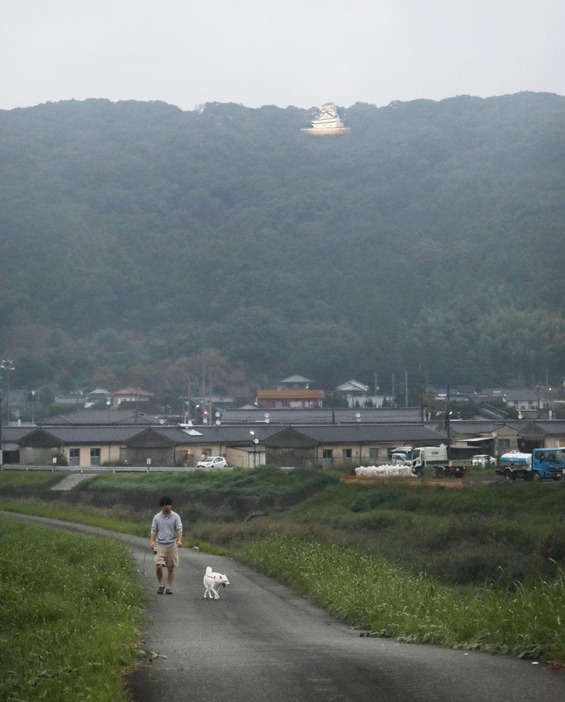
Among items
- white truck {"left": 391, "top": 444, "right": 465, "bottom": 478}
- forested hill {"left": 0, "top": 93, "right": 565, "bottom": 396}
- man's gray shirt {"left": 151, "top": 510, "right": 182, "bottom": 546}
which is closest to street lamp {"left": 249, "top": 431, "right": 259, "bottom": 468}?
white truck {"left": 391, "top": 444, "right": 465, "bottom": 478}

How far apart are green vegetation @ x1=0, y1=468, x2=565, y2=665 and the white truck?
3.02 metres

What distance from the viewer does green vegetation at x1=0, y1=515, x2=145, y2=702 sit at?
255 inches

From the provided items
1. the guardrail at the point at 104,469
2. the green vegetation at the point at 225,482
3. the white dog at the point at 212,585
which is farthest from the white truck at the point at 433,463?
the white dog at the point at 212,585

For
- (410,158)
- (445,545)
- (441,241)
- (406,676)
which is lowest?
(445,545)

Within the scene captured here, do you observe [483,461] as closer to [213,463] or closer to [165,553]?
[213,463]

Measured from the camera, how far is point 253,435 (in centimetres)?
5284

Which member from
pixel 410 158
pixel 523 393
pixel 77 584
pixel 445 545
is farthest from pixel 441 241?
pixel 77 584

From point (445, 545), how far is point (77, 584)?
1303cm

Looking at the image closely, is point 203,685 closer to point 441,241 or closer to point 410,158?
point 441,241

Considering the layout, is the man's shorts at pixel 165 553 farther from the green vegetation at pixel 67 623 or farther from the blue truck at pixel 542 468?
the blue truck at pixel 542 468

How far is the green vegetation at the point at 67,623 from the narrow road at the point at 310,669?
0.81ft

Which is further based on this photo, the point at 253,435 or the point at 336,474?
the point at 253,435

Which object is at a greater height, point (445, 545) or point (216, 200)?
point (216, 200)

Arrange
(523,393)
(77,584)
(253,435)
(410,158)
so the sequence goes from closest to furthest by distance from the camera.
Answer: (77,584) < (253,435) < (523,393) < (410,158)
